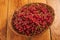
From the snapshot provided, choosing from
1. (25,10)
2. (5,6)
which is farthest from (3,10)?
(25,10)

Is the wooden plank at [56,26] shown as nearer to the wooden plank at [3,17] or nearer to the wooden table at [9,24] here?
the wooden table at [9,24]

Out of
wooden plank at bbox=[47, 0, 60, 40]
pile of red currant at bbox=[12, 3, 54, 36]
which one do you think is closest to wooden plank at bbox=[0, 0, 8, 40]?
pile of red currant at bbox=[12, 3, 54, 36]

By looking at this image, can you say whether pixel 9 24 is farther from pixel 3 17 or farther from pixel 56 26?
pixel 56 26

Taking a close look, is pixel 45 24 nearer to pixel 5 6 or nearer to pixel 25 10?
pixel 25 10

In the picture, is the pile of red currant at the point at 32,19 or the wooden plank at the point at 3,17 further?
the wooden plank at the point at 3,17

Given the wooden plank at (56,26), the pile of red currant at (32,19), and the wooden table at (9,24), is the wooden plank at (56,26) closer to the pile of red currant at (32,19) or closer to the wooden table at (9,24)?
the wooden table at (9,24)

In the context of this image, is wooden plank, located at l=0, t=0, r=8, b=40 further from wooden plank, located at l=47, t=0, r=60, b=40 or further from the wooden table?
wooden plank, located at l=47, t=0, r=60, b=40

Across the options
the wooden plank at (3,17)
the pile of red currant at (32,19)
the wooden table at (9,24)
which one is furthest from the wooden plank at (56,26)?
the wooden plank at (3,17)

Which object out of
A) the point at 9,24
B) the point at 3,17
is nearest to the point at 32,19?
the point at 9,24
